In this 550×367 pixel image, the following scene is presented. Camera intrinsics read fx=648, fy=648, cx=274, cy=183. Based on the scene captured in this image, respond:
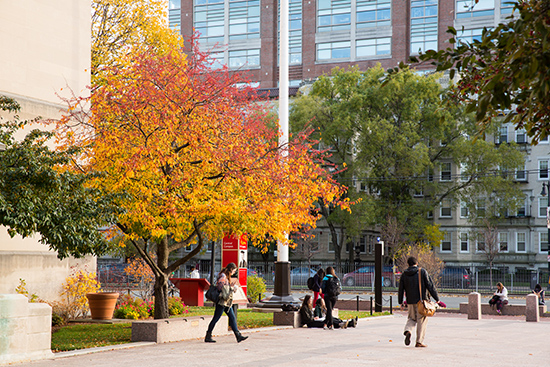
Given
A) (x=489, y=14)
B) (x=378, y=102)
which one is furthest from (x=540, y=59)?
(x=489, y=14)

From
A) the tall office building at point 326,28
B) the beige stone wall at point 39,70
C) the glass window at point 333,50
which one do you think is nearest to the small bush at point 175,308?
the beige stone wall at point 39,70

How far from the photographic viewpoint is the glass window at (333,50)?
74.6 metres

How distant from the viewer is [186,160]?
14781mm

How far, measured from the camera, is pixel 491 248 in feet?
182

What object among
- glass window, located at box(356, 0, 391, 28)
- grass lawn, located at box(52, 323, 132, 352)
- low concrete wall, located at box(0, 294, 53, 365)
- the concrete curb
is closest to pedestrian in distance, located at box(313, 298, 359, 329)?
grass lawn, located at box(52, 323, 132, 352)

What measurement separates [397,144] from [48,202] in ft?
140

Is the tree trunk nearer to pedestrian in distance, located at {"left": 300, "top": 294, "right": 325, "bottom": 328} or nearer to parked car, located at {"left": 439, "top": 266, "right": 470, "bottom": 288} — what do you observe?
pedestrian in distance, located at {"left": 300, "top": 294, "right": 325, "bottom": 328}

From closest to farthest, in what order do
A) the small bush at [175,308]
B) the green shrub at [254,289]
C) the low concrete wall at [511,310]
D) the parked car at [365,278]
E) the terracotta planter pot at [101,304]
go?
1. the terracotta planter pot at [101,304]
2. the small bush at [175,308]
3. the green shrub at [254,289]
4. the low concrete wall at [511,310]
5. the parked car at [365,278]

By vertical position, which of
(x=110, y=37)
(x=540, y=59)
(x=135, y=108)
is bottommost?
(x=540, y=59)

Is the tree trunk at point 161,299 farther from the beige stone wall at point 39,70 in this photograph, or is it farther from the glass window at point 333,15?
the glass window at point 333,15

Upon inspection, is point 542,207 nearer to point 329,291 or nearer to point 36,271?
point 329,291

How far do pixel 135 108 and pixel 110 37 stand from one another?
1854 centimetres

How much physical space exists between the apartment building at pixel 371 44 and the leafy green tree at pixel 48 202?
47806mm

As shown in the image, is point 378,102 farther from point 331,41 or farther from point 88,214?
point 88,214
